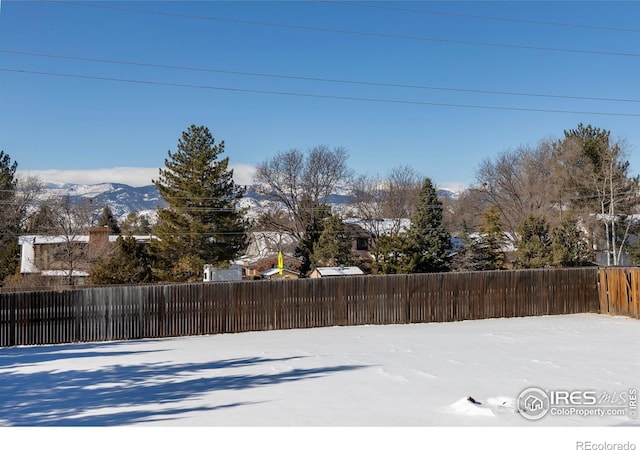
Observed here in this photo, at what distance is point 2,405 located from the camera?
7.45 m

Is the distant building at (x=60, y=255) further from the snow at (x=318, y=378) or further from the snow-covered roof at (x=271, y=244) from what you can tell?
the snow at (x=318, y=378)

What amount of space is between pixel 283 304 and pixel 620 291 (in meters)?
10.9

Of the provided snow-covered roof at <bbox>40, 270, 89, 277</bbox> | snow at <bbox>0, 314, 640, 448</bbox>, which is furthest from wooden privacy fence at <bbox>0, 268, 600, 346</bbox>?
snow-covered roof at <bbox>40, 270, 89, 277</bbox>

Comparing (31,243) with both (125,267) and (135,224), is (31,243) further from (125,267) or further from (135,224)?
(135,224)

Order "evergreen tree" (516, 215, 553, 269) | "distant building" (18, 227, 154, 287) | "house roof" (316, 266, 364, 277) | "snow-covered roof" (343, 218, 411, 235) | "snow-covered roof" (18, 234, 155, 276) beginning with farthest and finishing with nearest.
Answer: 1. "snow-covered roof" (343, 218, 411, 235)
2. "snow-covered roof" (18, 234, 155, 276)
3. "distant building" (18, 227, 154, 287)
4. "evergreen tree" (516, 215, 553, 269)
5. "house roof" (316, 266, 364, 277)

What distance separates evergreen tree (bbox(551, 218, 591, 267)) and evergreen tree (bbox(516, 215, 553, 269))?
44 centimetres

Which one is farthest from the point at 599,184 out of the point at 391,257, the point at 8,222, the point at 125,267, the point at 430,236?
the point at 8,222

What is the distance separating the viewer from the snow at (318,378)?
659cm

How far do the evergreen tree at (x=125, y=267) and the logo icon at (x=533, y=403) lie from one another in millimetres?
21479

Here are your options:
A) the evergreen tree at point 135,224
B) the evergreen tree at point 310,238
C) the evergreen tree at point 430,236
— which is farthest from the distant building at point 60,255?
the evergreen tree at point 135,224

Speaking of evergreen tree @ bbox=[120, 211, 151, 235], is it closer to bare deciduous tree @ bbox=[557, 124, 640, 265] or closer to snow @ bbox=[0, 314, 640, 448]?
bare deciduous tree @ bbox=[557, 124, 640, 265]

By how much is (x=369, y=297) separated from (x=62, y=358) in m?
8.62

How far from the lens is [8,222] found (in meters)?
36.4

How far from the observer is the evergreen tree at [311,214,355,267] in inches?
1312
